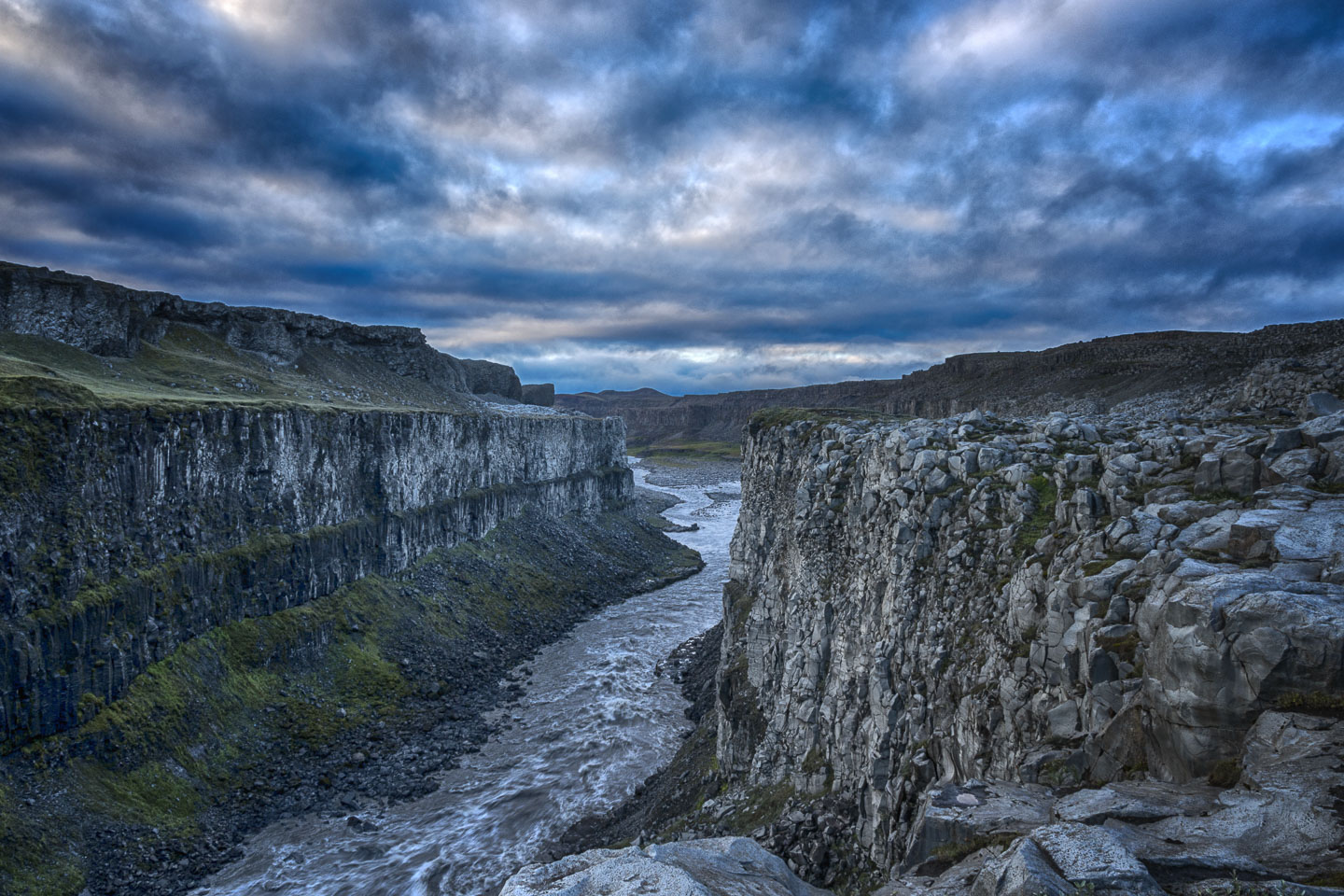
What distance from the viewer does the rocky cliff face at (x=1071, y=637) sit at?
632 cm

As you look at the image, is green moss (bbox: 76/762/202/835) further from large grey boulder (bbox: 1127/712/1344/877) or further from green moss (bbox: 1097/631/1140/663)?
large grey boulder (bbox: 1127/712/1344/877)

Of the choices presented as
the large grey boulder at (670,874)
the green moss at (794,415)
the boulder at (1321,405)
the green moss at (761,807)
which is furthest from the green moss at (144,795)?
the boulder at (1321,405)

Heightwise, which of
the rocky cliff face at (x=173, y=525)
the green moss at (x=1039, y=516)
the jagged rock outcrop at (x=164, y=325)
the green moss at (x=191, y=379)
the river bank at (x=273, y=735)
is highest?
the jagged rock outcrop at (x=164, y=325)

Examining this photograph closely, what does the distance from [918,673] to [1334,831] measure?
719 cm

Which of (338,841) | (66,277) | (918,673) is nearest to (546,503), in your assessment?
(66,277)

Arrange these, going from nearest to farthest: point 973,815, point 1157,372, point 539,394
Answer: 1. point 973,815
2. point 1157,372
3. point 539,394

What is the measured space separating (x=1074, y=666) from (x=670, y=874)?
235 inches

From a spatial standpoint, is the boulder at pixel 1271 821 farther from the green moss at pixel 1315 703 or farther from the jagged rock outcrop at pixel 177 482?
the jagged rock outcrop at pixel 177 482

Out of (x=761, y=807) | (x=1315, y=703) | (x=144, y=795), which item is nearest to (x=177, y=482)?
(x=144, y=795)

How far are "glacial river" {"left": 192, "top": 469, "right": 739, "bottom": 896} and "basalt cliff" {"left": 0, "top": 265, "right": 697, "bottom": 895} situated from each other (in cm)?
185

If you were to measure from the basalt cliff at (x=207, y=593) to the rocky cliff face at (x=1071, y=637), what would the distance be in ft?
77.5

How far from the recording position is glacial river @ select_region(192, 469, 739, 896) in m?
24.0

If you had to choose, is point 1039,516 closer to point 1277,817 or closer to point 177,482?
point 1277,817

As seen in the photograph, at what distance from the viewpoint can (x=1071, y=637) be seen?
8758 mm
